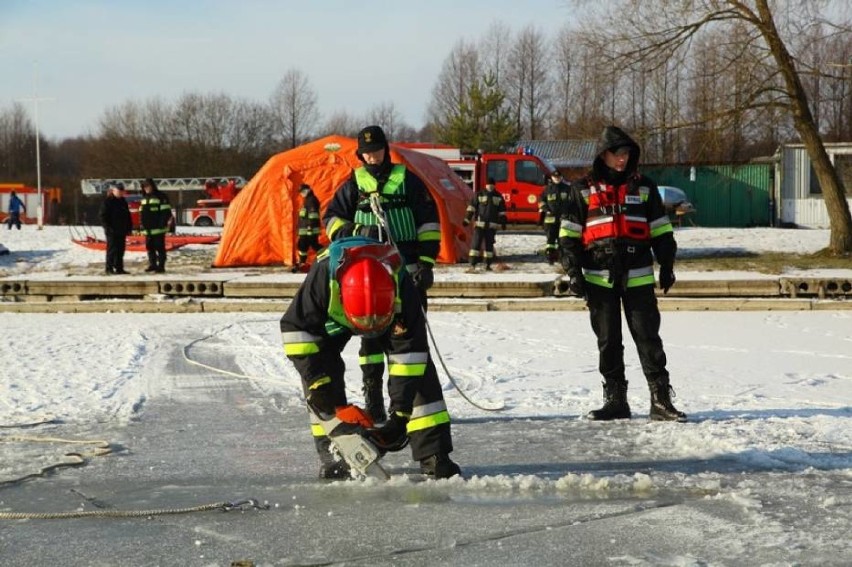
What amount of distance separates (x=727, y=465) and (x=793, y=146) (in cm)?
3613

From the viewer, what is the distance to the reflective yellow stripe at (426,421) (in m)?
6.18

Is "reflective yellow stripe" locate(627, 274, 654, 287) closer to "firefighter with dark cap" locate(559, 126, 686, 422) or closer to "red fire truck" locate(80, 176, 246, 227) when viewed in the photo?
"firefighter with dark cap" locate(559, 126, 686, 422)

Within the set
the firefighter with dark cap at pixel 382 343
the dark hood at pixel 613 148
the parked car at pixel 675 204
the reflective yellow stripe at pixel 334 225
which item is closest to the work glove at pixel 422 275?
the reflective yellow stripe at pixel 334 225

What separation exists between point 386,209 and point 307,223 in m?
13.2

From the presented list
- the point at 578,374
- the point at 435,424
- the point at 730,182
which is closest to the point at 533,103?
the point at 730,182

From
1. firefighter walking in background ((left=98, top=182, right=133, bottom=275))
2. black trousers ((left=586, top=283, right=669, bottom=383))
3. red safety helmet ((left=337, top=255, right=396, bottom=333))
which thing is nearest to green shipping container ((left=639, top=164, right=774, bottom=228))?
firefighter walking in background ((left=98, top=182, right=133, bottom=275))

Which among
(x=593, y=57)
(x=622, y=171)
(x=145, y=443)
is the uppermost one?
(x=593, y=57)

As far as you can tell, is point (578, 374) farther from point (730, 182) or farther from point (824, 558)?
point (730, 182)

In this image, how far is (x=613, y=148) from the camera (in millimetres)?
8055

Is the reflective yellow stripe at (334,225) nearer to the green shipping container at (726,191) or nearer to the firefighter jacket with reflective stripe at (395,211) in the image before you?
the firefighter jacket with reflective stripe at (395,211)

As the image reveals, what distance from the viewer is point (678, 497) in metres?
5.81

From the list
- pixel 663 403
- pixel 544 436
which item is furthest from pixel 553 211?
pixel 544 436

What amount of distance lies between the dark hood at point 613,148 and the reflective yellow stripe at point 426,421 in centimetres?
270

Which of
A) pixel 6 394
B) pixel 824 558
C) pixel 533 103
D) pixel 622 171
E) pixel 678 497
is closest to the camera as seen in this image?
pixel 824 558
